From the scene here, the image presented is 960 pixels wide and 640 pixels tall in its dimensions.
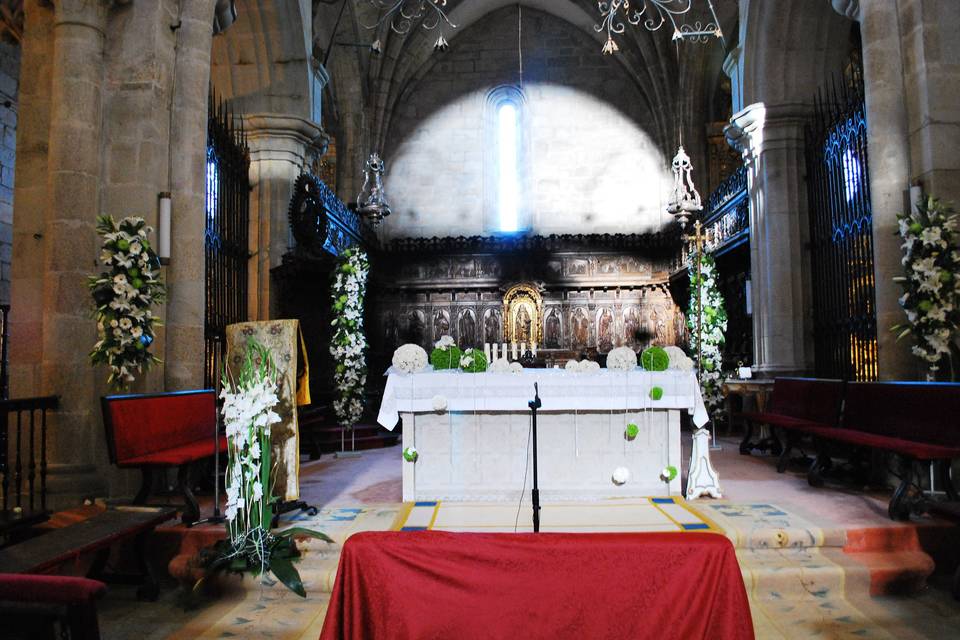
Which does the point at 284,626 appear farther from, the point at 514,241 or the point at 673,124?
the point at 673,124

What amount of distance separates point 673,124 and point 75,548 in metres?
15.4

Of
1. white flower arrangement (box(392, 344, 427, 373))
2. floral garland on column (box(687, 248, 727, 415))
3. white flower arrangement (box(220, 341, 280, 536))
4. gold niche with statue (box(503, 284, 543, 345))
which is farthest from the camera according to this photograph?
gold niche with statue (box(503, 284, 543, 345))

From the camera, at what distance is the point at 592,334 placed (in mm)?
14836

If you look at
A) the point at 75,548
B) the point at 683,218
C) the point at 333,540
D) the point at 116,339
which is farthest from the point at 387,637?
the point at 683,218

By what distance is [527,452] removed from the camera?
5.75m

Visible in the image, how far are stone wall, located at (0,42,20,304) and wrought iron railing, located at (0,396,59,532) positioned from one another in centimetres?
482

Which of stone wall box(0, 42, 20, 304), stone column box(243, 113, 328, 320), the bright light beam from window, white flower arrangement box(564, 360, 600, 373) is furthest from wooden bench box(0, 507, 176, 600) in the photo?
the bright light beam from window

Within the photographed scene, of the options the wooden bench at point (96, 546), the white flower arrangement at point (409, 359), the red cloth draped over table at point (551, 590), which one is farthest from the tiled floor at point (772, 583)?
the red cloth draped over table at point (551, 590)

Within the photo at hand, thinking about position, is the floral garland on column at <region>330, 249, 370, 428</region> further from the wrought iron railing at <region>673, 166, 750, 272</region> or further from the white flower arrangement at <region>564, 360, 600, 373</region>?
the wrought iron railing at <region>673, 166, 750, 272</region>

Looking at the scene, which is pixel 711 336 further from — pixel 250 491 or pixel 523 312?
pixel 250 491

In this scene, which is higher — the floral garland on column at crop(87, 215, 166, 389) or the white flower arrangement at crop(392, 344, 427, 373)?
the floral garland on column at crop(87, 215, 166, 389)

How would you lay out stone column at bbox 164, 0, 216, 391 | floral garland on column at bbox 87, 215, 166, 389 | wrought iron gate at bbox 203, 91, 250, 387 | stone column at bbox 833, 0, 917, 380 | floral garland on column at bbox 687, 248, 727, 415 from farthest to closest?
1. floral garland on column at bbox 687, 248, 727, 415
2. wrought iron gate at bbox 203, 91, 250, 387
3. stone column at bbox 164, 0, 216, 391
4. stone column at bbox 833, 0, 917, 380
5. floral garland on column at bbox 87, 215, 166, 389

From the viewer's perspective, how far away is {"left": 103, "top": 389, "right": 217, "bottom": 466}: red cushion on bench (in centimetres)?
482

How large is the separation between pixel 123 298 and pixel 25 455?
170cm
